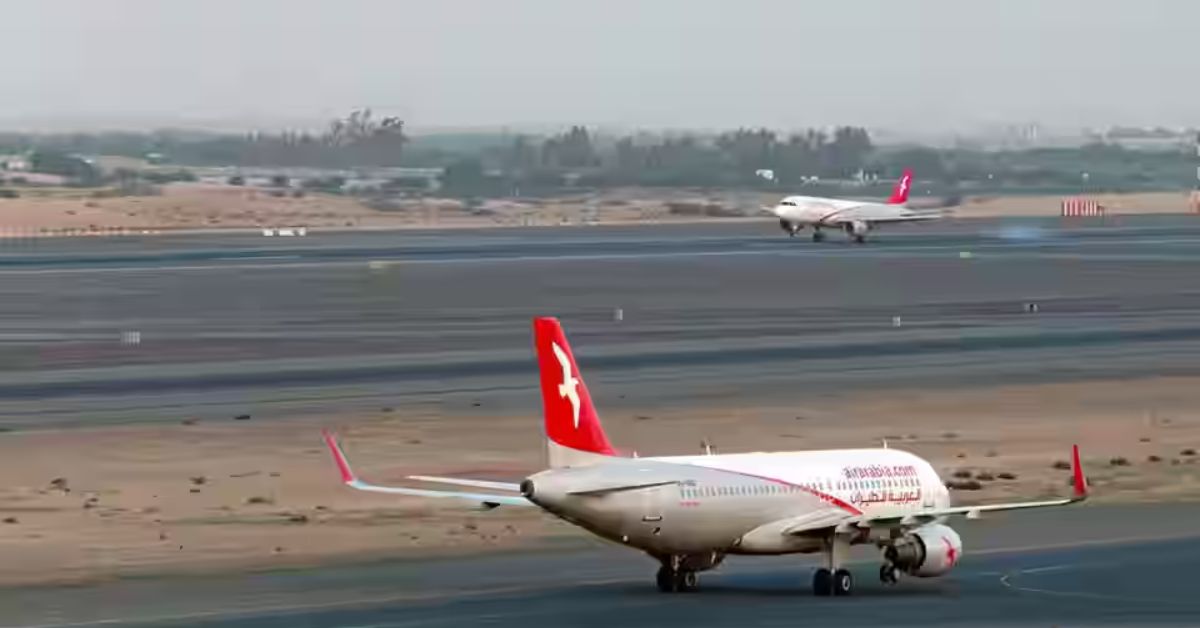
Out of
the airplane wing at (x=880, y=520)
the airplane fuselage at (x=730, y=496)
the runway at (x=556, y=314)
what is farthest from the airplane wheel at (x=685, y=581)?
the runway at (x=556, y=314)

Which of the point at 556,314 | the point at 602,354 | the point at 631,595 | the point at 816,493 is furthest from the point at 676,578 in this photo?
the point at 556,314

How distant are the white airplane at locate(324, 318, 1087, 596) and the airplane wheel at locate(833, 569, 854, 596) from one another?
2 cm

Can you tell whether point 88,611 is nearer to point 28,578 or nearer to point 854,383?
point 28,578

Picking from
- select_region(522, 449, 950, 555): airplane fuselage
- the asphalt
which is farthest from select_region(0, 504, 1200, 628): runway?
select_region(522, 449, 950, 555): airplane fuselage

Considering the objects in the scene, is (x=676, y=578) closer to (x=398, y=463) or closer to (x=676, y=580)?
(x=676, y=580)

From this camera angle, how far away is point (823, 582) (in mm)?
44469

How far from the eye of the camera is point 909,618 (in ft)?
137

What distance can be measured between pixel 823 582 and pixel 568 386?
5545 mm

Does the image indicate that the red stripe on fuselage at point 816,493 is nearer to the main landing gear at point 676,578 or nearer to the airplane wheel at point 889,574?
the airplane wheel at point 889,574

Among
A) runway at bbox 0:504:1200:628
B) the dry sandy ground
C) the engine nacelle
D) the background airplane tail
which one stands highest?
the background airplane tail

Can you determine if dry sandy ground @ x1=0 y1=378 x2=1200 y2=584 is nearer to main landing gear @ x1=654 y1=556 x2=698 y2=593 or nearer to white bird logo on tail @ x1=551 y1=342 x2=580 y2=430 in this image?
main landing gear @ x1=654 y1=556 x2=698 y2=593

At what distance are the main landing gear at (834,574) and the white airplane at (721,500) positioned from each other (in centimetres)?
2

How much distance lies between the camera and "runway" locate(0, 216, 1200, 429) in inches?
3346

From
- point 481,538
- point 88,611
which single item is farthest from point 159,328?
point 88,611
